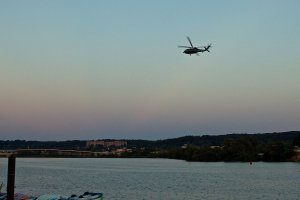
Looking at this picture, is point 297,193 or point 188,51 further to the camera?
point 297,193

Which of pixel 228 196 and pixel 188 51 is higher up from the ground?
pixel 188 51

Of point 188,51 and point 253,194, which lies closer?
point 188,51

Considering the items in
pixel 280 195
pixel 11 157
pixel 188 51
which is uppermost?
pixel 188 51

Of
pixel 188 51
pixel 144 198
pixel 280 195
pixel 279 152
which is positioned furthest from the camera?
pixel 279 152

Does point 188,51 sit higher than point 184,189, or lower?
higher

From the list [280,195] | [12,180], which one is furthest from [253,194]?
[12,180]

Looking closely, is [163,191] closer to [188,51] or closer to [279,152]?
[188,51]

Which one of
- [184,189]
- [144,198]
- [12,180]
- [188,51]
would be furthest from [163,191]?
[12,180]

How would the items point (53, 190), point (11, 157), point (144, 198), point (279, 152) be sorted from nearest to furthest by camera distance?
point (11, 157)
point (144, 198)
point (53, 190)
point (279, 152)

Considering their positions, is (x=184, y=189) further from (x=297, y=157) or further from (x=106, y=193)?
(x=297, y=157)
